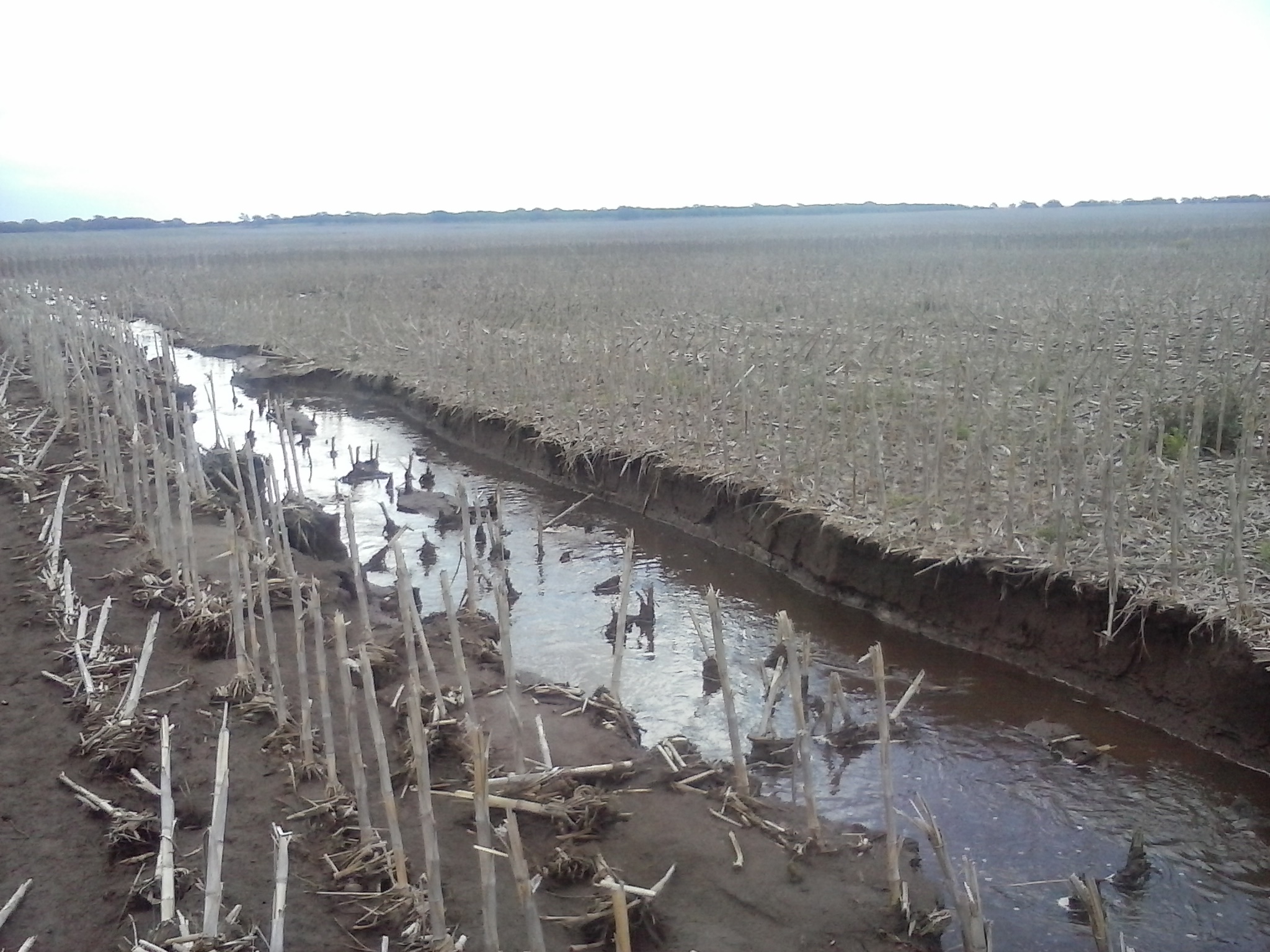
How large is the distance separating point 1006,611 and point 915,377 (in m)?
5.27

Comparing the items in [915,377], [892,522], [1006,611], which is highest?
[915,377]

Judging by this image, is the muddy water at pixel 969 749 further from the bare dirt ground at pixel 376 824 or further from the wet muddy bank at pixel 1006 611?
the bare dirt ground at pixel 376 824

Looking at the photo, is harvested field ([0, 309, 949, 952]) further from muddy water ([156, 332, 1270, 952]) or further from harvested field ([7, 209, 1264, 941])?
harvested field ([7, 209, 1264, 941])

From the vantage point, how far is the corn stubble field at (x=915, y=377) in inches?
294

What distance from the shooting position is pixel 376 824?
15.4 ft

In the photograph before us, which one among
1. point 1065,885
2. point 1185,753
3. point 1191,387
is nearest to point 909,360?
point 1191,387

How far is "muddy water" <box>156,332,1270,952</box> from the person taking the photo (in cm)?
474

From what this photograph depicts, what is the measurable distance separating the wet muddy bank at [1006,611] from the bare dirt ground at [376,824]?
2.61m

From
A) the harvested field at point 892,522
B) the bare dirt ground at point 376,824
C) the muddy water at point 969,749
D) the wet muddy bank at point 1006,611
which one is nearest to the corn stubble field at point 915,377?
the harvested field at point 892,522

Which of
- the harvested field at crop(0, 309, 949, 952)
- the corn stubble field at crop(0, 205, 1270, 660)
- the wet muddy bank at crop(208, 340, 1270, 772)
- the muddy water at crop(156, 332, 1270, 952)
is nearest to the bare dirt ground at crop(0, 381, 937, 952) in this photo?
the harvested field at crop(0, 309, 949, 952)

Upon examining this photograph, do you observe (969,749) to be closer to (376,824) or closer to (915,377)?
(376,824)

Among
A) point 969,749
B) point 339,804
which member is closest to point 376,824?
point 339,804

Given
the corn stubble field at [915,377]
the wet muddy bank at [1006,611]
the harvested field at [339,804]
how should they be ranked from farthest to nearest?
the corn stubble field at [915,377], the wet muddy bank at [1006,611], the harvested field at [339,804]

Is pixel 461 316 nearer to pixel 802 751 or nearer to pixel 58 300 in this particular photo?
pixel 58 300
